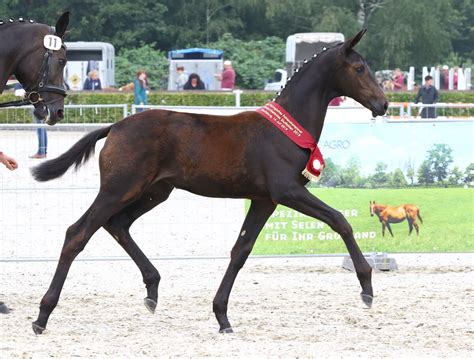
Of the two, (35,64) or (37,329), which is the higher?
(35,64)

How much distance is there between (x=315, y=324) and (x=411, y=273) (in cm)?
258

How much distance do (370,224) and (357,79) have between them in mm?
2979

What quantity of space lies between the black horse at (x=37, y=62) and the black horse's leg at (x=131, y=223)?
81 cm

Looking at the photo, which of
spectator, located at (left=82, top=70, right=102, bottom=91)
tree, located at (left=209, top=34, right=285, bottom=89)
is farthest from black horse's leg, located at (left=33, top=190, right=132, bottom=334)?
tree, located at (left=209, top=34, right=285, bottom=89)

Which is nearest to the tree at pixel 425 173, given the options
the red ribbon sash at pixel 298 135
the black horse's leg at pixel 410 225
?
the black horse's leg at pixel 410 225

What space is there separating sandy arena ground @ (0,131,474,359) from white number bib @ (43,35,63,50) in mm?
1898

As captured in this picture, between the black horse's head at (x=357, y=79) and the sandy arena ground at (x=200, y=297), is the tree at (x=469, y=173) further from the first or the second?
the black horse's head at (x=357, y=79)

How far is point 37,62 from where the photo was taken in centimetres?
802

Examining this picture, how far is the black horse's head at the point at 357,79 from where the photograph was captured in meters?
7.82

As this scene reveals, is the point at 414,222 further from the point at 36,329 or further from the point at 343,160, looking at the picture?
the point at 36,329

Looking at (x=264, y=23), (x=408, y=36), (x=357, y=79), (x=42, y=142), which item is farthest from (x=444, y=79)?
(x=357, y=79)

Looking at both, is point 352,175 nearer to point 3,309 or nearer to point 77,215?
point 77,215

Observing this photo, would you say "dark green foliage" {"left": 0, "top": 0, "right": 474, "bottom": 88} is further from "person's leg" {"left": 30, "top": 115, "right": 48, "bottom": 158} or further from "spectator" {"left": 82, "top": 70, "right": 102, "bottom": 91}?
"person's leg" {"left": 30, "top": 115, "right": 48, "bottom": 158}

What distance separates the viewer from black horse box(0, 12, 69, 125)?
7.93 metres
